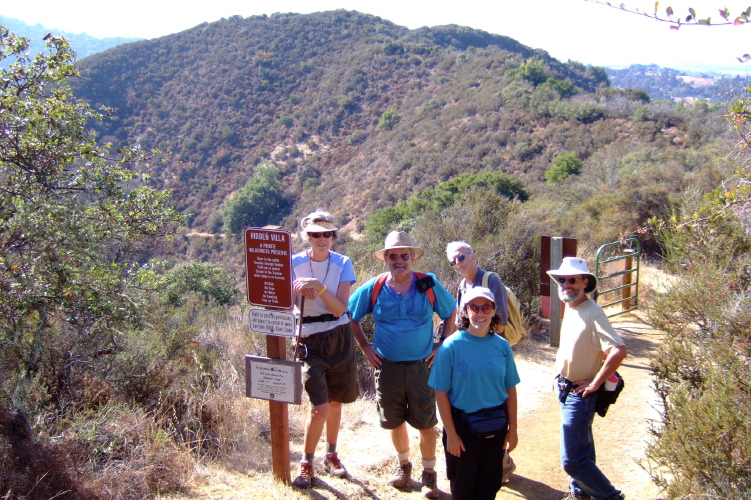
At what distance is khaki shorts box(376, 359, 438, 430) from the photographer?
3498 mm

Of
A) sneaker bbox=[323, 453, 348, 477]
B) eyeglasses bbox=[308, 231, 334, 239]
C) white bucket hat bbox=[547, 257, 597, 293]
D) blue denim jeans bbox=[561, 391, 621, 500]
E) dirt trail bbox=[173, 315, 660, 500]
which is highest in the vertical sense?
eyeglasses bbox=[308, 231, 334, 239]

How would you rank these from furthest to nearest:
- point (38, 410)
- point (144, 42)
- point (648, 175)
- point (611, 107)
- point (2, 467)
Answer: point (144, 42), point (611, 107), point (648, 175), point (38, 410), point (2, 467)

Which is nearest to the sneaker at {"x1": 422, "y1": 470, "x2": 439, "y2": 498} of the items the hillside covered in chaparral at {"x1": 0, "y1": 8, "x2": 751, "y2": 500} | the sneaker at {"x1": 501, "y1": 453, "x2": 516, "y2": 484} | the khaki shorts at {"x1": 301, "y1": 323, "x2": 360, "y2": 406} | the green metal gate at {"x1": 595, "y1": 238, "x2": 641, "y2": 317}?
the hillside covered in chaparral at {"x1": 0, "y1": 8, "x2": 751, "y2": 500}

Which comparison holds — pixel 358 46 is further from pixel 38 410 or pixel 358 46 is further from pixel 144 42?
pixel 38 410

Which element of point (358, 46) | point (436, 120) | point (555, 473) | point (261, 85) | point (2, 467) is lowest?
point (555, 473)

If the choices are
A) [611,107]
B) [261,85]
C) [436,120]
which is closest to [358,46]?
[261,85]

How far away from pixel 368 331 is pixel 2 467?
13.1 feet

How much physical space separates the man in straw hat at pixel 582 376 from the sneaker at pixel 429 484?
2.70 feet

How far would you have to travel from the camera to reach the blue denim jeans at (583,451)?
3107 mm

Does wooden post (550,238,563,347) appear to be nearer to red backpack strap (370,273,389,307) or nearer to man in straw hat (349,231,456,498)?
man in straw hat (349,231,456,498)

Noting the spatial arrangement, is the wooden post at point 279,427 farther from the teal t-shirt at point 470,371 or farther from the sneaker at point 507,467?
the sneaker at point 507,467

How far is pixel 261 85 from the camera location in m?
47.6

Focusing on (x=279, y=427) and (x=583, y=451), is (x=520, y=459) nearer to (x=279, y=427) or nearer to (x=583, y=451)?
(x=583, y=451)

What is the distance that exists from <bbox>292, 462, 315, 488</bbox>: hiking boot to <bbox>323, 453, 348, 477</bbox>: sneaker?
191 mm
